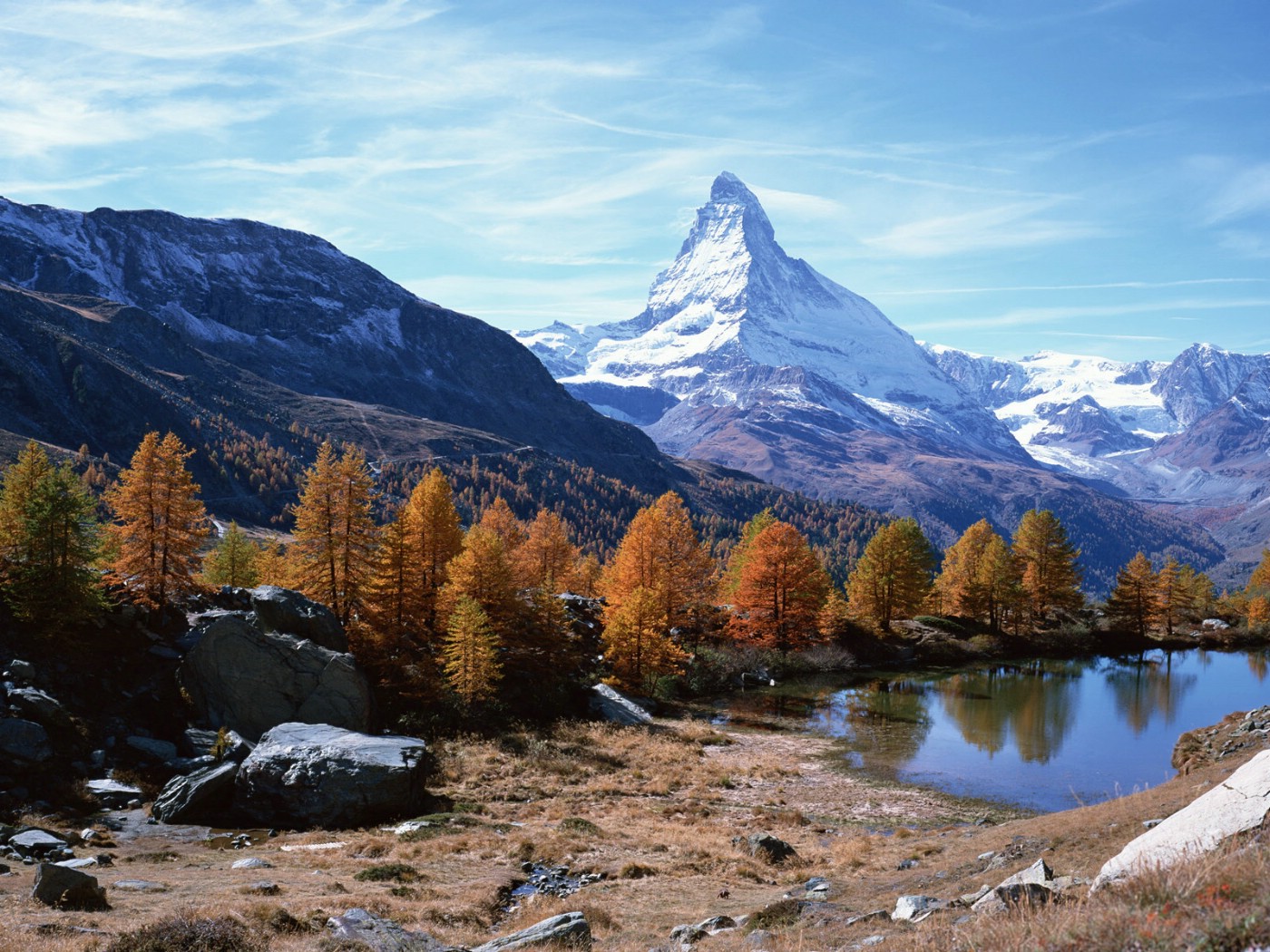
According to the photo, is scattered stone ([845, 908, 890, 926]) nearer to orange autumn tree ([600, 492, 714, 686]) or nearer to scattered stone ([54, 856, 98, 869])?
scattered stone ([54, 856, 98, 869])

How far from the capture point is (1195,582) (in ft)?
381

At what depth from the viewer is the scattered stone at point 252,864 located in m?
23.6

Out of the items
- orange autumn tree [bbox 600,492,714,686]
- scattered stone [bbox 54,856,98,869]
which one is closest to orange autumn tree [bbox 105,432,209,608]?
scattered stone [bbox 54,856,98,869]

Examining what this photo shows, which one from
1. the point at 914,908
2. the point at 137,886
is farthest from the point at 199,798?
the point at 914,908

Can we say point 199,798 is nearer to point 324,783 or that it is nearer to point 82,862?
A: point 324,783

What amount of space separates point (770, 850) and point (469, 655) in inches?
970

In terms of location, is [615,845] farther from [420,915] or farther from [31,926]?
[31,926]

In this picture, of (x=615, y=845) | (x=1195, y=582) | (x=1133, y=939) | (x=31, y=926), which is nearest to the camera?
(x=1133, y=939)

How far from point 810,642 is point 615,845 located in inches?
2093

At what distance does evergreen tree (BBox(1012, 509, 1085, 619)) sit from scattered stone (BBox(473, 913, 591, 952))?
89.4 metres

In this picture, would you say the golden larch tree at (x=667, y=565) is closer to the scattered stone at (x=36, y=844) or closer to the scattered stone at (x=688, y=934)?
the scattered stone at (x=36, y=844)

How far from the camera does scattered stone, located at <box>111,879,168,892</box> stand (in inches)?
781

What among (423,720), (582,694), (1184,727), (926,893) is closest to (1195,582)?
(1184,727)

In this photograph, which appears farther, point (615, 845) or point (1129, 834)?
point (615, 845)
